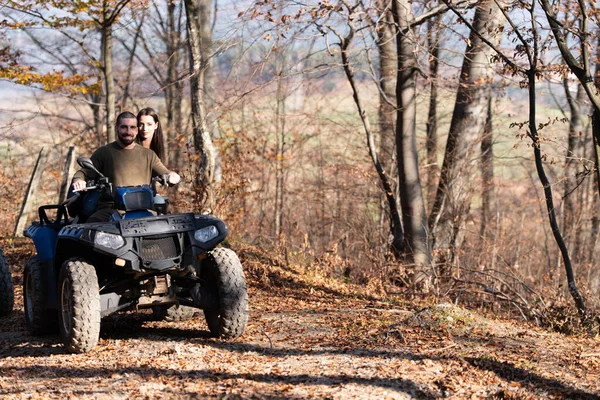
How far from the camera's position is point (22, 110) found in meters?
20.6

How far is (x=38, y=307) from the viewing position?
656 cm

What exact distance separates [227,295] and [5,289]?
9.29 ft

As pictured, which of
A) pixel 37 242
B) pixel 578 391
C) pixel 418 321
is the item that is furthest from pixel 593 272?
pixel 37 242

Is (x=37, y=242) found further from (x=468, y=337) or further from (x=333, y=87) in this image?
(x=333, y=87)

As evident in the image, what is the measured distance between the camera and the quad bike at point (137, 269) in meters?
5.68

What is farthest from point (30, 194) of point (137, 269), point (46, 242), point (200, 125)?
point (137, 269)

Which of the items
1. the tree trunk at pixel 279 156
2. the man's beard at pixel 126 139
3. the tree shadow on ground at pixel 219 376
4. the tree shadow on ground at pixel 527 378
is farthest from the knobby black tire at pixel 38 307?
the tree trunk at pixel 279 156

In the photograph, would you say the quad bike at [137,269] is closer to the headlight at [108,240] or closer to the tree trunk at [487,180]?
the headlight at [108,240]

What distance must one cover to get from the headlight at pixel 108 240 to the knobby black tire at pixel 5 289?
8.20ft

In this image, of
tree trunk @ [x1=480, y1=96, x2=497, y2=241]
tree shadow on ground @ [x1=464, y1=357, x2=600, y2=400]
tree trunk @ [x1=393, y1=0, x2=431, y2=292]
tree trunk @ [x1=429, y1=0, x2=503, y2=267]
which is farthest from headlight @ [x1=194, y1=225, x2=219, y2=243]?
tree trunk @ [x1=480, y1=96, x2=497, y2=241]

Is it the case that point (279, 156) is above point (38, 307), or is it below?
above

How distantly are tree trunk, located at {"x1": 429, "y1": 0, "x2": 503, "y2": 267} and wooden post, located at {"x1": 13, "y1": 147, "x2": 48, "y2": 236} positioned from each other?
7.08m

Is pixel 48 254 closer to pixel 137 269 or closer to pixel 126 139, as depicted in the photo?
pixel 126 139

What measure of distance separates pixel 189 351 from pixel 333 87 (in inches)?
652
